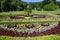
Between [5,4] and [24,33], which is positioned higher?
[5,4]

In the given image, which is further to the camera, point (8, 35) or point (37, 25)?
point (37, 25)

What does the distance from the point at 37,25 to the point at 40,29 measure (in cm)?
159

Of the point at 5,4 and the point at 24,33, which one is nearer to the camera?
the point at 24,33

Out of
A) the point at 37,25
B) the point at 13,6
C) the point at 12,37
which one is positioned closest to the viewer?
the point at 12,37

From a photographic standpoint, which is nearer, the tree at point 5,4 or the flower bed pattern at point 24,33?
the flower bed pattern at point 24,33

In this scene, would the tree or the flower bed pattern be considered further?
the tree

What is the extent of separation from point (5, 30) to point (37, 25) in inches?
96.7

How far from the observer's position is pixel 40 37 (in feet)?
33.4

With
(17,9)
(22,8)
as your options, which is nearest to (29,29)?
(17,9)

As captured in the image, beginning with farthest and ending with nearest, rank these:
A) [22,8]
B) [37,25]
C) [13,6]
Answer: [22,8] → [13,6] → [37,25]

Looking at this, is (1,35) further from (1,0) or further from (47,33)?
(1,0)

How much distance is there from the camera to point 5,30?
36.5 ft

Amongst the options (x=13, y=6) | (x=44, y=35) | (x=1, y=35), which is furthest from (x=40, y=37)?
(x=13, y=6)

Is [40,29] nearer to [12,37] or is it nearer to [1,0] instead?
[12,37]
